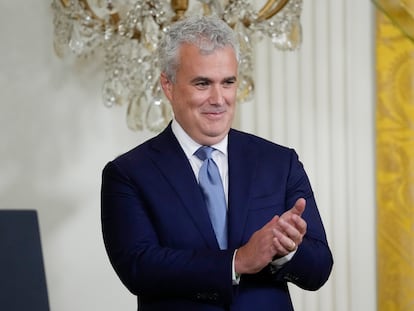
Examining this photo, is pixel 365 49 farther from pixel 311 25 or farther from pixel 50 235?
pixel 50 235

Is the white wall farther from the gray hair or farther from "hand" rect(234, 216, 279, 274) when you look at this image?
"hand" rect(234, 216, 279, 274)

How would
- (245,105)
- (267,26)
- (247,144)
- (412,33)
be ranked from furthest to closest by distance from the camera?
(245,105)
(267,26)
(247,144)
(412,33)

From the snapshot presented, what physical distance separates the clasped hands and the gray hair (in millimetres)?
308

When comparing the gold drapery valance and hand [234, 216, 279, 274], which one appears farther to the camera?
hand [234, 216, 279, 274]

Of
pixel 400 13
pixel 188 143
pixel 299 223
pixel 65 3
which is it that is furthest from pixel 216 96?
pixel 65 3

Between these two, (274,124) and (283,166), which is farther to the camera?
(274,124)

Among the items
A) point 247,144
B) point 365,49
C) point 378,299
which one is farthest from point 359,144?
point 247,144

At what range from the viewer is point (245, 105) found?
10.1 feet

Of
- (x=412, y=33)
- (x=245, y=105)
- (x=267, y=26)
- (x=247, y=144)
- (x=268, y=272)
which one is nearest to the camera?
(x=412, y=33)

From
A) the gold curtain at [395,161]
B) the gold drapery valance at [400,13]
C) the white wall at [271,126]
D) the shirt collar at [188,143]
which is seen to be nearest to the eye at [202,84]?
the shirt collar at [188,143]

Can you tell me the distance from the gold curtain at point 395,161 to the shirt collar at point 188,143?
66.8 inches

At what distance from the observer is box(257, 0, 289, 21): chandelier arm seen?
250 cm

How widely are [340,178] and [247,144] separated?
1.62m

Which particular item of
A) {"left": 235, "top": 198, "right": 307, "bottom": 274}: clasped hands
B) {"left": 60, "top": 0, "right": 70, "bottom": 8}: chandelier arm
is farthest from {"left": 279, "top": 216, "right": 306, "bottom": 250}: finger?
{"left": 60, "top": 0, "right": 70, "bottom": 8}: chandelier arm
